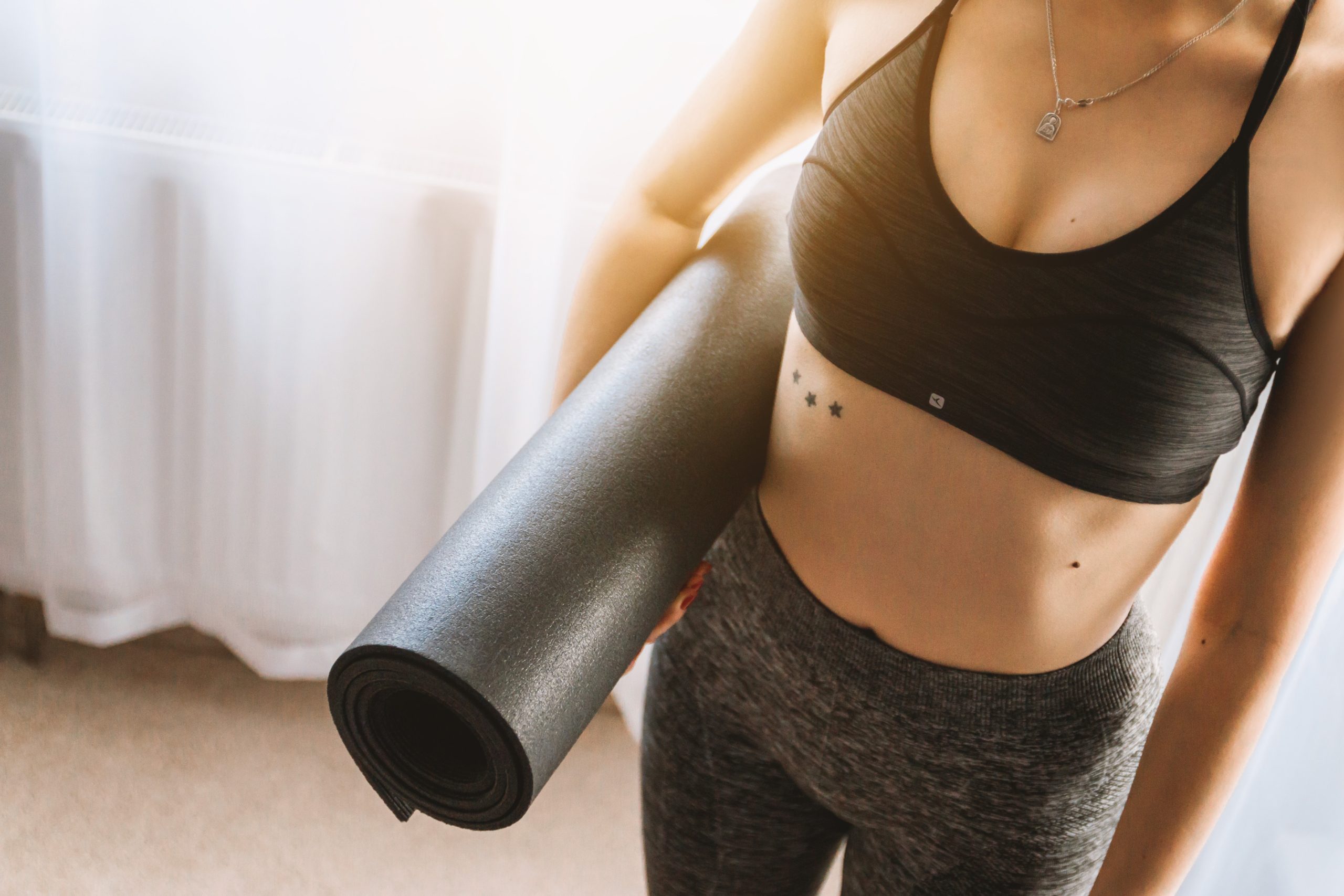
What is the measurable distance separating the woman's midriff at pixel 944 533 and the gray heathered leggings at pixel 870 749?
0.07 ft

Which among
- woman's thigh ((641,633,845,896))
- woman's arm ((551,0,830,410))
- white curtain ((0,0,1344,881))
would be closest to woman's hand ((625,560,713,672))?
woman's thigh ((641,633,845,896))

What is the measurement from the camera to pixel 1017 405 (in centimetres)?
69

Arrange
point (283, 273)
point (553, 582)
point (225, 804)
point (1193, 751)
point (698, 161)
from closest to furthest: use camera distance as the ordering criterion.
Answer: point (553, 582) → point (1193, 751) → point (698, 161) → point (283, 273) → point (225, 804)

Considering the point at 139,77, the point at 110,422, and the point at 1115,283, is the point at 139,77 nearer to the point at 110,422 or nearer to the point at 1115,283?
the point at 110,422

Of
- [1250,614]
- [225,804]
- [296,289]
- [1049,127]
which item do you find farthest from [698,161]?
[225,804]

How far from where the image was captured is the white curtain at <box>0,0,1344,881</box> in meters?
1.43

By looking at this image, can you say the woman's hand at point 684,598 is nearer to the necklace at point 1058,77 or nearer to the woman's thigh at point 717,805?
the woman's thigh at point 717,805

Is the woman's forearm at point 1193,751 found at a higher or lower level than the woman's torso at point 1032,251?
lower

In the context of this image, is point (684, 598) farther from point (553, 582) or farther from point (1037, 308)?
→ point (1037, 308)

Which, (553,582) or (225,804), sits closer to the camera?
(553,582)

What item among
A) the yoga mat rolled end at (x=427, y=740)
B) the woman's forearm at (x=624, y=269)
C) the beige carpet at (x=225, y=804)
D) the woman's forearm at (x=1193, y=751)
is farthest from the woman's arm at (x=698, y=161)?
the beige carpet at (x=225, y=804)

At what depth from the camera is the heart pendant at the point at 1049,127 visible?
685mm

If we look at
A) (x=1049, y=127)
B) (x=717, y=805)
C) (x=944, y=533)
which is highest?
(x=1049, y=127)

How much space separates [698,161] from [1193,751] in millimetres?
586
